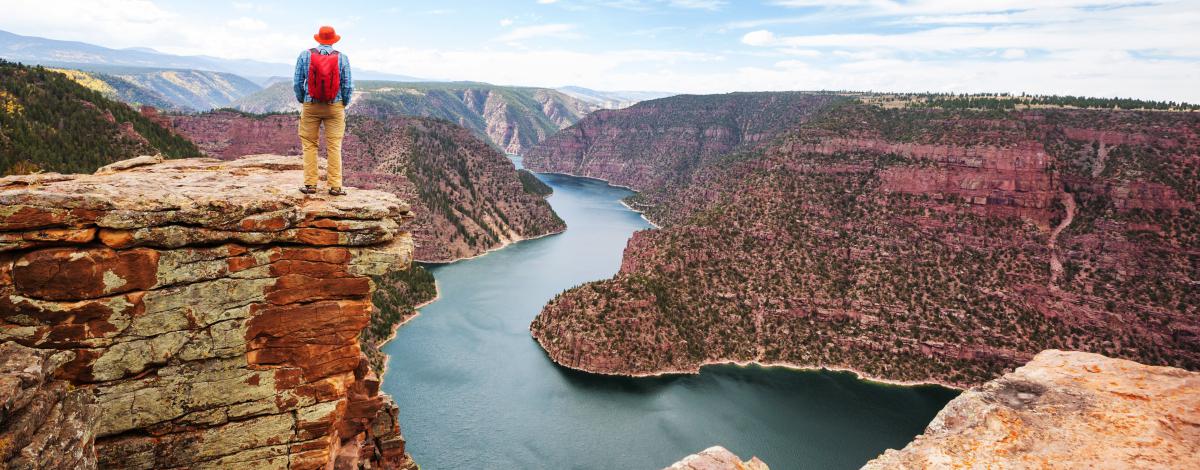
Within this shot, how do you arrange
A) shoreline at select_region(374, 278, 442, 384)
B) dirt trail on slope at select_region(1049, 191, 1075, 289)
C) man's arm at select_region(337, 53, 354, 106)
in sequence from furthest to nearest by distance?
dirt trail on slope at select_region(1049, 191, 1075, 289), shoreline at select_region(374, 278, 442, 384), man's arm at select_region(337, 53, 354, 106)

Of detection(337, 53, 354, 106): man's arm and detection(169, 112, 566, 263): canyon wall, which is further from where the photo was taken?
detection(169, 112, 566, 263): canyon wall

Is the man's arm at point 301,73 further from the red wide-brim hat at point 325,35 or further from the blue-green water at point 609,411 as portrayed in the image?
the blue-green water at point 609,411

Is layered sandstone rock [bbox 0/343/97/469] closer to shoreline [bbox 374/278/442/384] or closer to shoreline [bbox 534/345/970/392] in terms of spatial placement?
shoreline [bbox 374/278/442/384]

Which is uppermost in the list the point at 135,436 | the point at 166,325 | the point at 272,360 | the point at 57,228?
the point at 57,228

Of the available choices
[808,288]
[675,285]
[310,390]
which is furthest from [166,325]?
[808,288]

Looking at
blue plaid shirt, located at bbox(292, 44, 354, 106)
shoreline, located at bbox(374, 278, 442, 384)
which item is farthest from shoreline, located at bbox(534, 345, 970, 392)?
blue plaid shirt, located at bbox(292, 44, 354, 106)

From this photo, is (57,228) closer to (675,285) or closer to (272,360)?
(272,360)

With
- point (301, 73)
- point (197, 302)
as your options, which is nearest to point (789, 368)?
point (301, 73)
